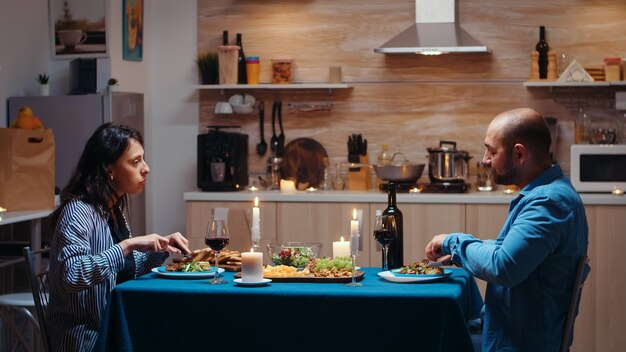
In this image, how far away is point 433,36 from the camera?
5.79 m

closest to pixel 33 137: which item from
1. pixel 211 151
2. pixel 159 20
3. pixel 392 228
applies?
pixel 211 151

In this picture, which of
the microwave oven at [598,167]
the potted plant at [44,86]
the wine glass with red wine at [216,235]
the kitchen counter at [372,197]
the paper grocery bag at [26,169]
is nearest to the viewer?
the wine glass with red wine at [216,235]

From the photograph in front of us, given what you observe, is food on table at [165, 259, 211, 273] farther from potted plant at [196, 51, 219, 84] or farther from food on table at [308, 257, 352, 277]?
potted plant at [196, 51, 219, 84]

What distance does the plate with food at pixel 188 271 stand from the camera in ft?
10.3

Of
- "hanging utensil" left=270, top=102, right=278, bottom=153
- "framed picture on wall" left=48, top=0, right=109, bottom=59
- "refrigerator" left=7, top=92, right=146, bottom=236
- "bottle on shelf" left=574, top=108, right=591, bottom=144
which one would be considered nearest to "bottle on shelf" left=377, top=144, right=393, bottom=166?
"hanging utensil" left=270, top=102, right=278, bottom=153

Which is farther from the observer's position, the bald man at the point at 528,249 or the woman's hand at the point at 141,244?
the woman's hand at the point at 141,244

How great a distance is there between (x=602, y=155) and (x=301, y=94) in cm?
198

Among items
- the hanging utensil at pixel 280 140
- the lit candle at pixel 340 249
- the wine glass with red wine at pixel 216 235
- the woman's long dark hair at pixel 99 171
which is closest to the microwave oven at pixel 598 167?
the hanging utensil at pixel 280 140

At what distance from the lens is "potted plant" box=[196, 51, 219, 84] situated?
6203 mm

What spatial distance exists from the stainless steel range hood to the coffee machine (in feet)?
3.58

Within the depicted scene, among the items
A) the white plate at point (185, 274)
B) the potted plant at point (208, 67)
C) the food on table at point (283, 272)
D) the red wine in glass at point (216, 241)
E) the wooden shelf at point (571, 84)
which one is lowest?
the white plate at point (185, 274)

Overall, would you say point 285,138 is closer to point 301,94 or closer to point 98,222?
point 301,94

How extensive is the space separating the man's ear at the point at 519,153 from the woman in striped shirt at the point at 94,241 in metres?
1.14

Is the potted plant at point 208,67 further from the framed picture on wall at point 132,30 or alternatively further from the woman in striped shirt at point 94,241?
the woman in striped shirt at point 94,241
